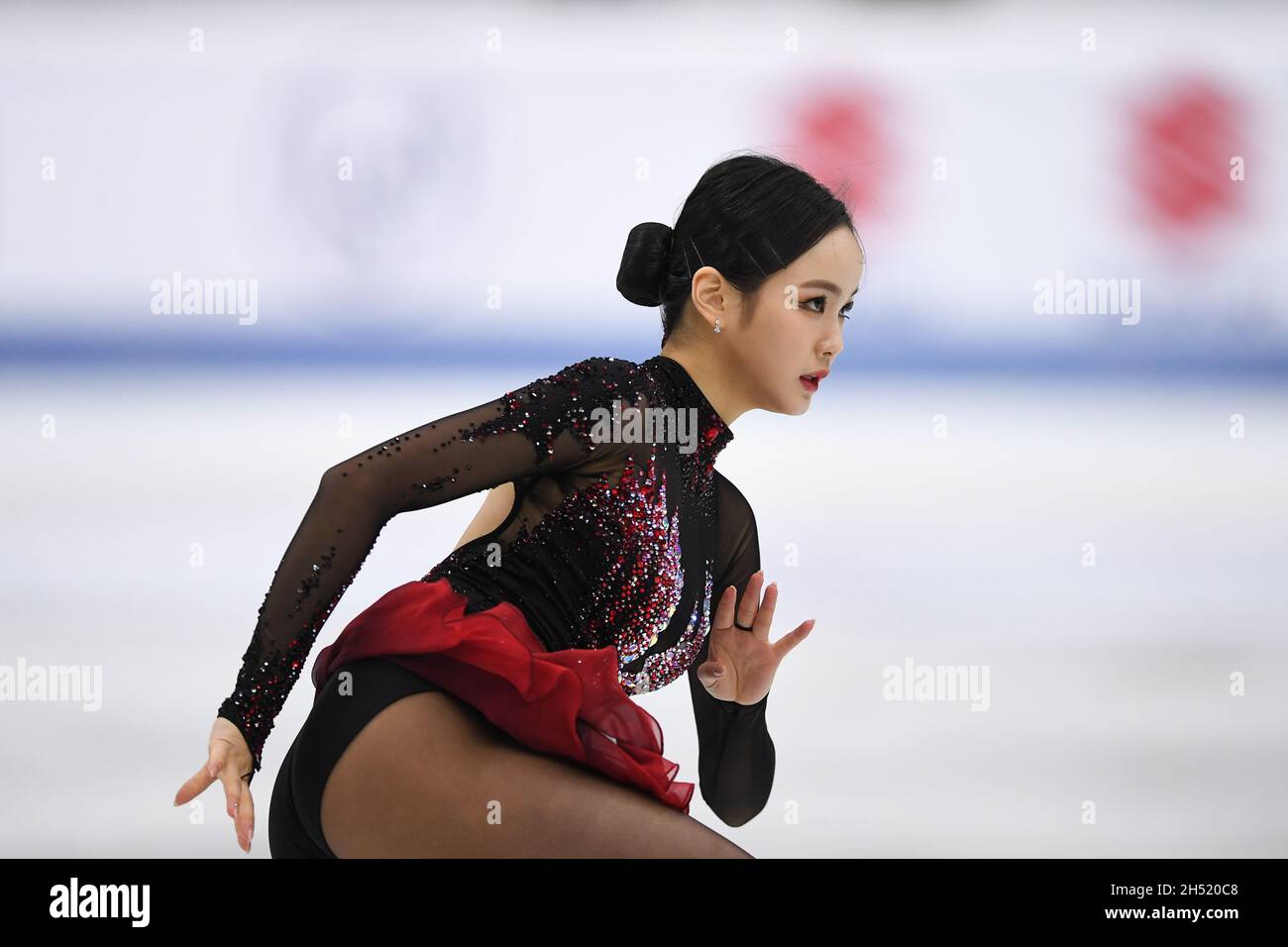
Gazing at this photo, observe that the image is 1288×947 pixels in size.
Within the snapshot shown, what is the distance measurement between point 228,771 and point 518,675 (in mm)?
300

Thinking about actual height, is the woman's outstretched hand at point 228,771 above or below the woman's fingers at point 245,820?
above

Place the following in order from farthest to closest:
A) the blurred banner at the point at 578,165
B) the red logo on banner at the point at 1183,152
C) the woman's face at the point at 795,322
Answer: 1. the red logo on banner at the point at 1183,152
2. the blurred banner at the point at 578,165
3. the woman's face at the point at 795,322

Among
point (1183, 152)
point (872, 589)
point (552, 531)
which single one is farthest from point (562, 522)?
point (1183, 152)

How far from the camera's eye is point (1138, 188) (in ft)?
13.0

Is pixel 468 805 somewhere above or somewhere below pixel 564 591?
below

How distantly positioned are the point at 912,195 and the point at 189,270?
6.52 ft

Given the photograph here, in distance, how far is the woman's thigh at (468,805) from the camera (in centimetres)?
124

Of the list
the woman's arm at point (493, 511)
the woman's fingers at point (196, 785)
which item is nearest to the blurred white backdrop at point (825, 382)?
the woman's arm at point (493, 511)

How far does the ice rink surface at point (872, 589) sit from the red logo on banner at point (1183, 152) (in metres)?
0.54

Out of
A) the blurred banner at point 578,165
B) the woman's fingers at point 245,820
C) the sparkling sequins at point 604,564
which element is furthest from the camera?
the blurred banner at point 578,165

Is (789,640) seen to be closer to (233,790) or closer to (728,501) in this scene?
(728,501)

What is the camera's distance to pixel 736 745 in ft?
5.43

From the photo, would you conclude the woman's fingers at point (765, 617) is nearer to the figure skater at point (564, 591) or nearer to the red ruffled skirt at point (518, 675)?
the figure skater at point (564, 591)

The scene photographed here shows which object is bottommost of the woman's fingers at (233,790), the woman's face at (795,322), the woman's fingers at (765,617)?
the woman's fingers at (233,790)
